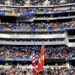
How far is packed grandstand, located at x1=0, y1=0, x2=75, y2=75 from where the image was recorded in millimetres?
52688

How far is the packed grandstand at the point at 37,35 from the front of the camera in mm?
52688

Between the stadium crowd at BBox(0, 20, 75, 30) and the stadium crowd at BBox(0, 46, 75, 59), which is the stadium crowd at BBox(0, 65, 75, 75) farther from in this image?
the stadium crowd at BBox(0, 20, 75, 30)

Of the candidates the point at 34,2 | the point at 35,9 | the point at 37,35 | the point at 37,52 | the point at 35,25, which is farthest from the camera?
the point at 34,2

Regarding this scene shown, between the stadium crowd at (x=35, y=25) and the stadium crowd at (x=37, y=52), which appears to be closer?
the stadium crowd at (x=37, y=52)

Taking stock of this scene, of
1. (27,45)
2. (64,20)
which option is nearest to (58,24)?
(64,20)

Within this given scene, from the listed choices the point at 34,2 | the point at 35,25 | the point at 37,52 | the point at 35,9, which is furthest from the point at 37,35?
the point at 34,2

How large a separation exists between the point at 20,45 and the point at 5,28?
4494mm

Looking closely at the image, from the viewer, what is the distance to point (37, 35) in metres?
58.8

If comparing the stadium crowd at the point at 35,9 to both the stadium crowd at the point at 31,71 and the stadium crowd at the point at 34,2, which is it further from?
the stadium crowd at the point at 31,71

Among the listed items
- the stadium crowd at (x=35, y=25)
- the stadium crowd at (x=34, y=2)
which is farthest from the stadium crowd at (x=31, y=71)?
the stadium crowd at (x=34, y=2)

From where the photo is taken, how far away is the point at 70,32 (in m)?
59.7

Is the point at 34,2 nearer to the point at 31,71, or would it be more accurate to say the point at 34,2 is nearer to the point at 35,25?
the point at 35,25

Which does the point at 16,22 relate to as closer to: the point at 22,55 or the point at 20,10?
the point at 20,10

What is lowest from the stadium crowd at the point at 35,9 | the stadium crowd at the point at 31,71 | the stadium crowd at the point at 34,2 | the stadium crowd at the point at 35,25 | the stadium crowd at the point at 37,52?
the stadium crowd at the point at 31,71
